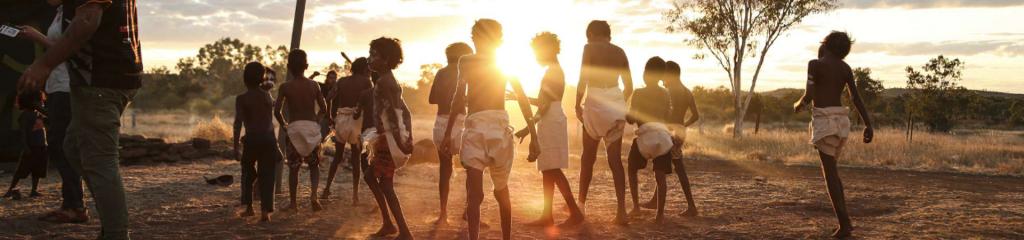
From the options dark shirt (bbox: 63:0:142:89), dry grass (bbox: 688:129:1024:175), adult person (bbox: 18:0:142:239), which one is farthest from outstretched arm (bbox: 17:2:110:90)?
dry grass (bbox: 688:129:1024:175)

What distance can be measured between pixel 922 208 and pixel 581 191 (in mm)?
3659

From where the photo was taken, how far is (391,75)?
222 inches

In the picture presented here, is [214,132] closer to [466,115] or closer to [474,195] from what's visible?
[466,115]

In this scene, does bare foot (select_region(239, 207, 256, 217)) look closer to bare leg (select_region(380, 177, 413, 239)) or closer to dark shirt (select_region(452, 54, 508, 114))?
bare leg (select_region(380, 177, 413, 239))

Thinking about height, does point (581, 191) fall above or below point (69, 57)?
below

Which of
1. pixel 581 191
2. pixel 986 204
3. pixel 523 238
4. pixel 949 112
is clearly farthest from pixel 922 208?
pixel 949 112

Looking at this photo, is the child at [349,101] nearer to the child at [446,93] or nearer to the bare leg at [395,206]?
the child at [446,93]

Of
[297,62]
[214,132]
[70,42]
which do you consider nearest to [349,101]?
Result: [297,62]

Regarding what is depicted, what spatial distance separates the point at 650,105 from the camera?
6891 mm

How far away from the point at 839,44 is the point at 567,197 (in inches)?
91.4

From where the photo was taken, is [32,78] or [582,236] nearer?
[32,78]

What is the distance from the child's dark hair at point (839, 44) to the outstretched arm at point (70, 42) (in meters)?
4.83

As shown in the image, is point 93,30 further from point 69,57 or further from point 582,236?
point 582,236

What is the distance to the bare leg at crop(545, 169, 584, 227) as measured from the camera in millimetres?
6316
